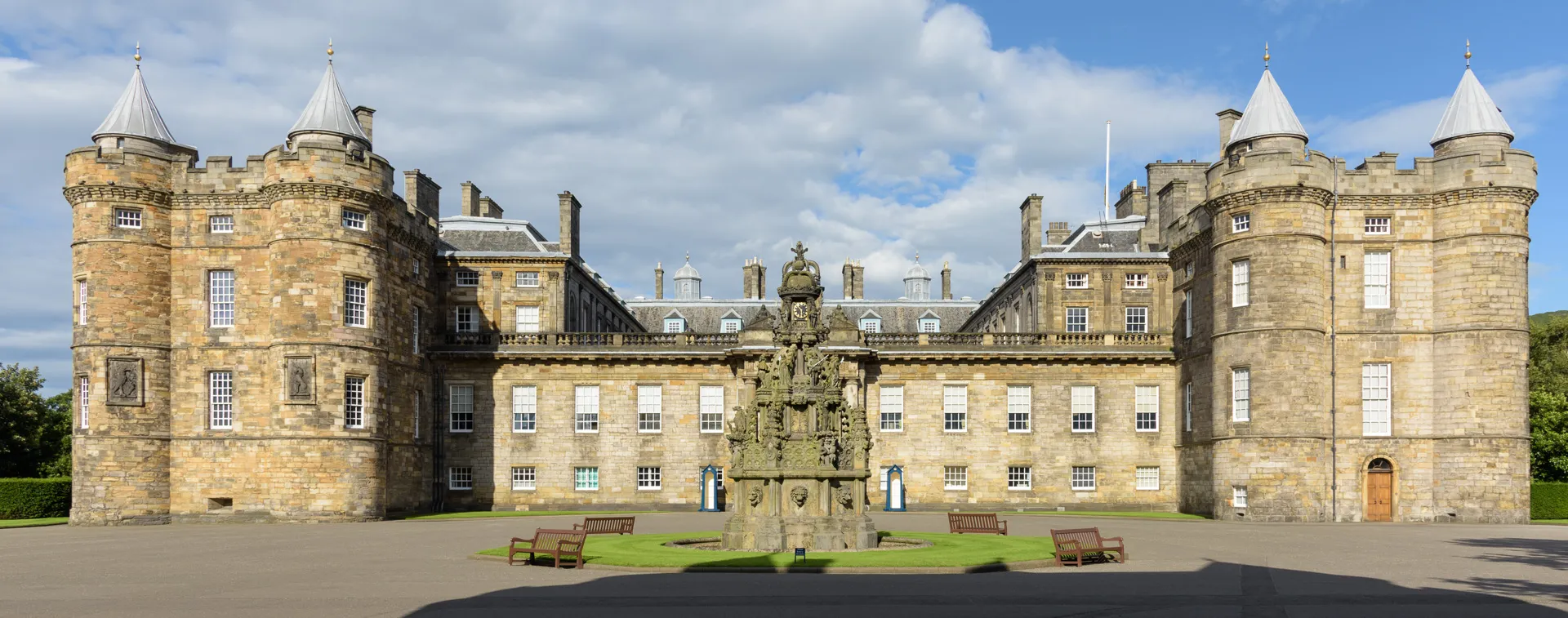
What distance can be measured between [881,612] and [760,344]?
33.5m

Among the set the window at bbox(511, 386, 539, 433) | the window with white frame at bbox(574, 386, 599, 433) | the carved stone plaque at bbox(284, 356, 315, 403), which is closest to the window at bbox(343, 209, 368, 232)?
the carved stone plaque at bbox(284, 356, 315, 403)

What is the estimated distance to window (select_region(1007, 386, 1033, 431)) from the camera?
167 ft

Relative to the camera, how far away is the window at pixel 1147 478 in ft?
165

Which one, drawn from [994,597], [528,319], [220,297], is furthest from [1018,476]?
[994,597]

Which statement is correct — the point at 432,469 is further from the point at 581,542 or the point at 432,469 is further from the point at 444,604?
the point at 444,604

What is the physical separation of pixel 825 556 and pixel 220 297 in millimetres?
28301

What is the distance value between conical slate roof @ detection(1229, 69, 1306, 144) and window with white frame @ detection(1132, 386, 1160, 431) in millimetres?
10606

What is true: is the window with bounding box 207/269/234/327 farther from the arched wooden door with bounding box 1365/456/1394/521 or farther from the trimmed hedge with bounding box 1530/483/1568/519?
the trimmed hedge with bounding box 1530/483/1568/519

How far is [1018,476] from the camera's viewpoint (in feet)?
167

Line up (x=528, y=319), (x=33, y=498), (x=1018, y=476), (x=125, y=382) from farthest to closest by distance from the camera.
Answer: (x=528, y=319) < (x=1018, y=476) < (x=33, y=498) < (x=125, y=382)

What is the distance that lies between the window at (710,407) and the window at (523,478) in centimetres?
698

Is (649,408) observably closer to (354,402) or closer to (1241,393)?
(354,402)

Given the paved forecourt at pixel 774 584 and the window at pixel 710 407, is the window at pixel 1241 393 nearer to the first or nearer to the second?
the paved forecourt at pixel 774 584

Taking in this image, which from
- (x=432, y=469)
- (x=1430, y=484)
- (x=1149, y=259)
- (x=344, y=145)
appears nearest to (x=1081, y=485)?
(x=1149, y=259)
